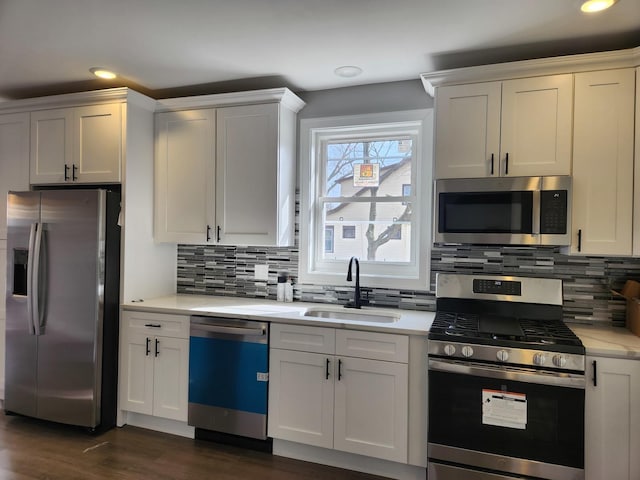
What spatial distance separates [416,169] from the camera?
116 inches

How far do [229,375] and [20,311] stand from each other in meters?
1.60

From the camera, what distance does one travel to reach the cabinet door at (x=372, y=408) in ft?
7.56

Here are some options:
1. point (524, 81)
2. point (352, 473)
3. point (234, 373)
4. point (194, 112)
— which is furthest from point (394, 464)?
point (194, 112)

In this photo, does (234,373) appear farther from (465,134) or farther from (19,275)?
(465,134)

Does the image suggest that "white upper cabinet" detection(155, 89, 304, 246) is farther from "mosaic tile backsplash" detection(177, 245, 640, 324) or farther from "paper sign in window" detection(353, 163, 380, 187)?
"paper sign in window" detection(353, 163, 380, 187)

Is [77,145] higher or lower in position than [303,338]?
higher

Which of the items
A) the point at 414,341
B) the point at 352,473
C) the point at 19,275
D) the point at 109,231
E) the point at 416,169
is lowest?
the point at 352,473

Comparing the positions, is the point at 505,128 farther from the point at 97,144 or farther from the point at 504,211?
the point at 97,144

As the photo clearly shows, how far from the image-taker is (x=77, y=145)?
10.0ft

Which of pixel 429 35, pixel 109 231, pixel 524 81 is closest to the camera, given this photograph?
pixel 429 35

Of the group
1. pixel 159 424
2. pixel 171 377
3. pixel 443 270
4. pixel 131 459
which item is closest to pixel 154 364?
pixel 171 377

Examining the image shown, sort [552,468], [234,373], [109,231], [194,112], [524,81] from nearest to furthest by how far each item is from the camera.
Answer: [552,468], [524,81], [234,373], [109,231], [194,112]

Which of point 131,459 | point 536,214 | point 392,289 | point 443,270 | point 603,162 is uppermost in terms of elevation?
point 603,162

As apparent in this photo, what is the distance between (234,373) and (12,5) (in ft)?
7.31
